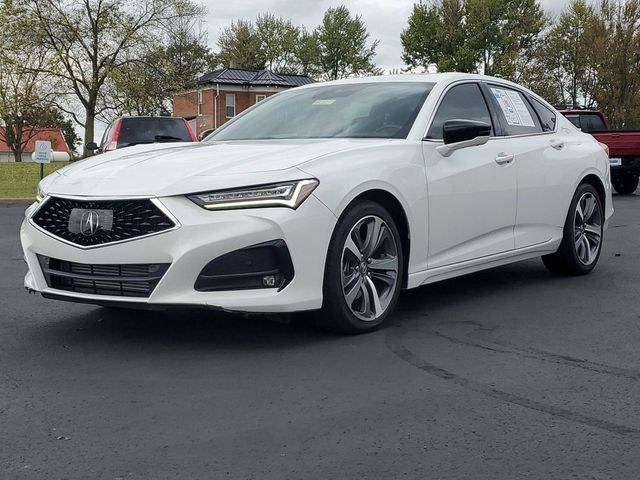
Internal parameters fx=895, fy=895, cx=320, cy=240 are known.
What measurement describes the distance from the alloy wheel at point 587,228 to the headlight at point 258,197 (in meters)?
3.33

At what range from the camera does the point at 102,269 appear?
4.66 m

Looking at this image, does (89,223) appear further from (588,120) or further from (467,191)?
(588,120)

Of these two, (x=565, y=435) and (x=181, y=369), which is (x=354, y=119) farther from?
(x=565, y=435)

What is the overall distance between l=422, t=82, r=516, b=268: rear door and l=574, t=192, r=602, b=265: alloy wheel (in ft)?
3.71

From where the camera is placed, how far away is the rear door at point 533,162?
21.3 ft

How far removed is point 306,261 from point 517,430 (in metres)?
1.60

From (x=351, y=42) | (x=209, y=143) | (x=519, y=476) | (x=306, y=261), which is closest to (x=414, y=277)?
(x=306, y=261)

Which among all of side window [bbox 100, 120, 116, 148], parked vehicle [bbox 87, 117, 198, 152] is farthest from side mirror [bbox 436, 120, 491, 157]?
side window [bbox 100, 120, 116, 148]

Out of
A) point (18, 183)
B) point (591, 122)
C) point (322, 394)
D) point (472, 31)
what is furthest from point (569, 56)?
point (322, 394)

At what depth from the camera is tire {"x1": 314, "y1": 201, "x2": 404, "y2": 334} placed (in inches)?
192

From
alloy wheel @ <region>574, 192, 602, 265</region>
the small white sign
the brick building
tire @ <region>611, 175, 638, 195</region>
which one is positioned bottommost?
tire @ <region>611, 175, 638, 195</region>

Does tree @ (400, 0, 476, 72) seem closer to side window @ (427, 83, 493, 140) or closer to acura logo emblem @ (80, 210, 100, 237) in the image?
side window @ (427, 83, 493, 140)

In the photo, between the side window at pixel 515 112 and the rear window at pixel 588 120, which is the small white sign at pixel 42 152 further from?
the side window at pixel 515 112

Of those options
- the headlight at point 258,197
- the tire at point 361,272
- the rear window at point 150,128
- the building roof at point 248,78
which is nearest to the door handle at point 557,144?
the tire at point 361,272
